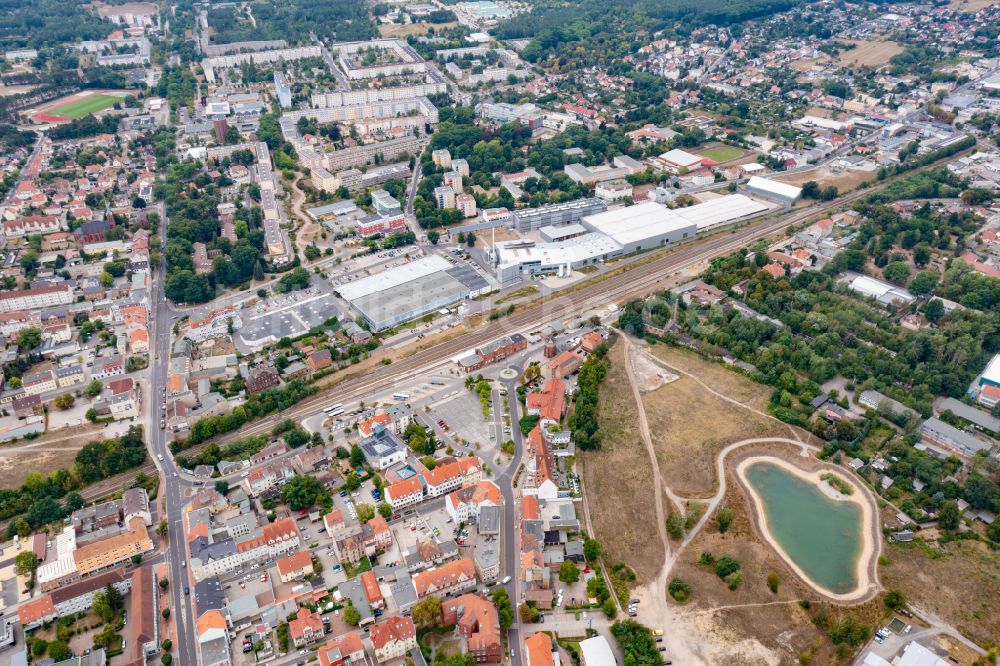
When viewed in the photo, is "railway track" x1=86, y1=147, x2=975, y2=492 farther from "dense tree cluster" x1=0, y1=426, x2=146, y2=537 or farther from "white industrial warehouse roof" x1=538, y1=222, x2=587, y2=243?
"white industrial warehouse roof" x1=538, y1=222, x2=587, y2=243

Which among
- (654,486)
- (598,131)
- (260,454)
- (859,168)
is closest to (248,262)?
(260,454)

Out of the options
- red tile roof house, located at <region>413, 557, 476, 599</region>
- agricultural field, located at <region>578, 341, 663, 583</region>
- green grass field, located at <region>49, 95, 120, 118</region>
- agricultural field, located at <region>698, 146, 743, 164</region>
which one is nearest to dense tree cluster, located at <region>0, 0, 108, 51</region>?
green grass field, located at <region>49, 95, 120, 118</region>

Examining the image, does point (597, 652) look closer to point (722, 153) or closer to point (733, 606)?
point (733, 606)

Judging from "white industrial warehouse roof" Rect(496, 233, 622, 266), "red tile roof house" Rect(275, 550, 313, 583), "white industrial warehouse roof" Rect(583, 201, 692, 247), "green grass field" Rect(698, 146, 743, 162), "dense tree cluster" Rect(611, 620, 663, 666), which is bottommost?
"dense tree cluster" Rect(611, 620, 663, 666)

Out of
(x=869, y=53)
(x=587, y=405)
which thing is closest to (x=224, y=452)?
(x=587, y=405)

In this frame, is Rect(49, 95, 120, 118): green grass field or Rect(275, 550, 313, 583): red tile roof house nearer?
Rect(275, 550, 313, 583): red tile roof house

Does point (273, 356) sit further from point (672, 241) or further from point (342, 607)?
point (672, 241)

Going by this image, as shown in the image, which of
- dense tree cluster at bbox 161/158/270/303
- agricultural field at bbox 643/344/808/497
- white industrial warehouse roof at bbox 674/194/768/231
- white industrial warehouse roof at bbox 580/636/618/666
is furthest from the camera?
white industrial warehouse roof at bbox 674/194/768/231
